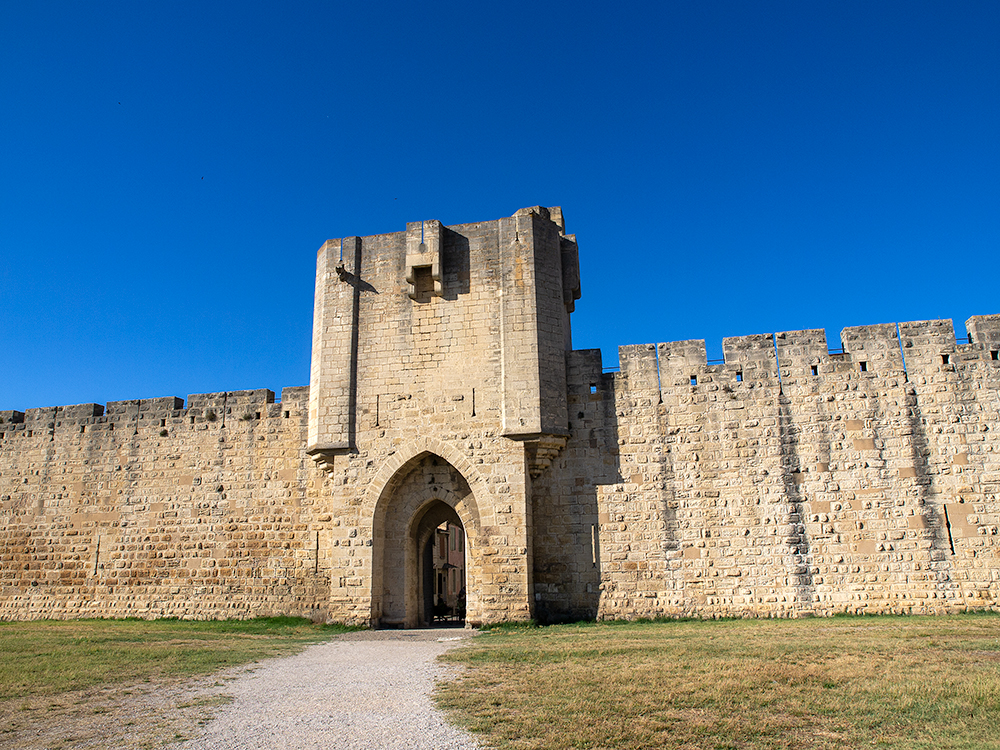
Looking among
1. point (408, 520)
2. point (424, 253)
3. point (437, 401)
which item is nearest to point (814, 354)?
point (437, 401)

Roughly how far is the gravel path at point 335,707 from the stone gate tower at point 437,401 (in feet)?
12.2

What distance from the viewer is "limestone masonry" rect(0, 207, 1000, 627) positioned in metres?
11.8

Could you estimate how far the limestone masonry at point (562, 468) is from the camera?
1177cm

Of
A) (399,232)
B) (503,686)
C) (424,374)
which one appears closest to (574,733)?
(503,686)

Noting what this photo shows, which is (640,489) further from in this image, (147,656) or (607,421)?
(147,656)

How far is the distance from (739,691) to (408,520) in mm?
8217

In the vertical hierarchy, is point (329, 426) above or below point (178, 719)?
above

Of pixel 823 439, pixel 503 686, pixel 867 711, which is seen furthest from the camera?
pixel 823 439

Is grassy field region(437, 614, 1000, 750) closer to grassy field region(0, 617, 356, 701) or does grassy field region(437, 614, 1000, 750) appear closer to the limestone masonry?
the limestone masonry

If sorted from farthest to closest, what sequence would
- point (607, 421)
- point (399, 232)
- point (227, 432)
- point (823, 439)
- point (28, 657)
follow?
point (227, 432), point (399, 232), point (607, 421), point (823, 439), point (28, 657)

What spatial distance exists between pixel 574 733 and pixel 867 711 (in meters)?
2.12

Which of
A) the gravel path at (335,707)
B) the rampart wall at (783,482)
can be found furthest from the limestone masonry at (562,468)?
the gravel path at (335,707)

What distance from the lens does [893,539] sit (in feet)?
38.1

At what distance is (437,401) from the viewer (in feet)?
42.4
